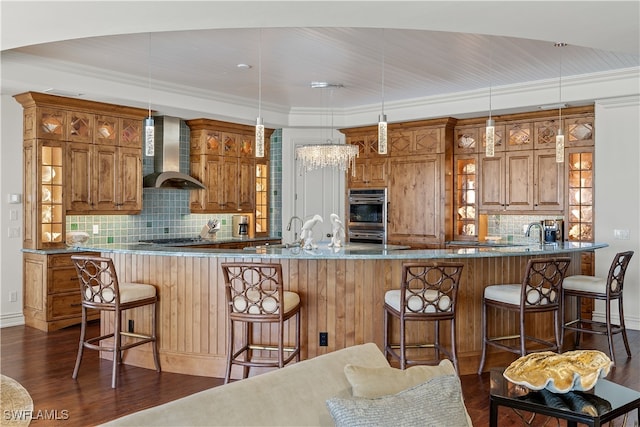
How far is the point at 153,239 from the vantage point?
770 cm

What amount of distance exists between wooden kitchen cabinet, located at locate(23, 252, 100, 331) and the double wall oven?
4.28m

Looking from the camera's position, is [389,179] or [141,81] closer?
[141,81]

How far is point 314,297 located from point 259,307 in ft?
2.02

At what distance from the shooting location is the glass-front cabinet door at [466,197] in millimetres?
7816

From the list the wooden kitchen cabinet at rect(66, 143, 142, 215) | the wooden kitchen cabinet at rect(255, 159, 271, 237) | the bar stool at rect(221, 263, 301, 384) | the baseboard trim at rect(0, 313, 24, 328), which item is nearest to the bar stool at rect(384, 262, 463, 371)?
the bar stool at rect(221, 263, 301, 384)

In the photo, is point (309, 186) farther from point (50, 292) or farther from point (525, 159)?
point (50, 292)

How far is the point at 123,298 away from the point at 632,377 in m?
4.20

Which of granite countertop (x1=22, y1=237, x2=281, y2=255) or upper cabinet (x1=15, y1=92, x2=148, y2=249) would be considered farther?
upper cabinet (x1=15, y1=92, x2=148, y2=249)

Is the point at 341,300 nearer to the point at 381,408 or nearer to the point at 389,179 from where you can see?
the point at 381,408

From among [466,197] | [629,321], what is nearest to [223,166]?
[466,197]

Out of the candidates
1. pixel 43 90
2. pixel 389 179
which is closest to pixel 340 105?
pixel 389 179

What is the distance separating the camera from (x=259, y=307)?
3975mm

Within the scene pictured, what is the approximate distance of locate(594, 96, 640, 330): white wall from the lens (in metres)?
6.31

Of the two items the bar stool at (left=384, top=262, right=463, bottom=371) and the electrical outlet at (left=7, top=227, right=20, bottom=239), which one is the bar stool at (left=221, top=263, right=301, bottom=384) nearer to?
the bar stool at (left=384, top=262, right=463, bottom=371)
